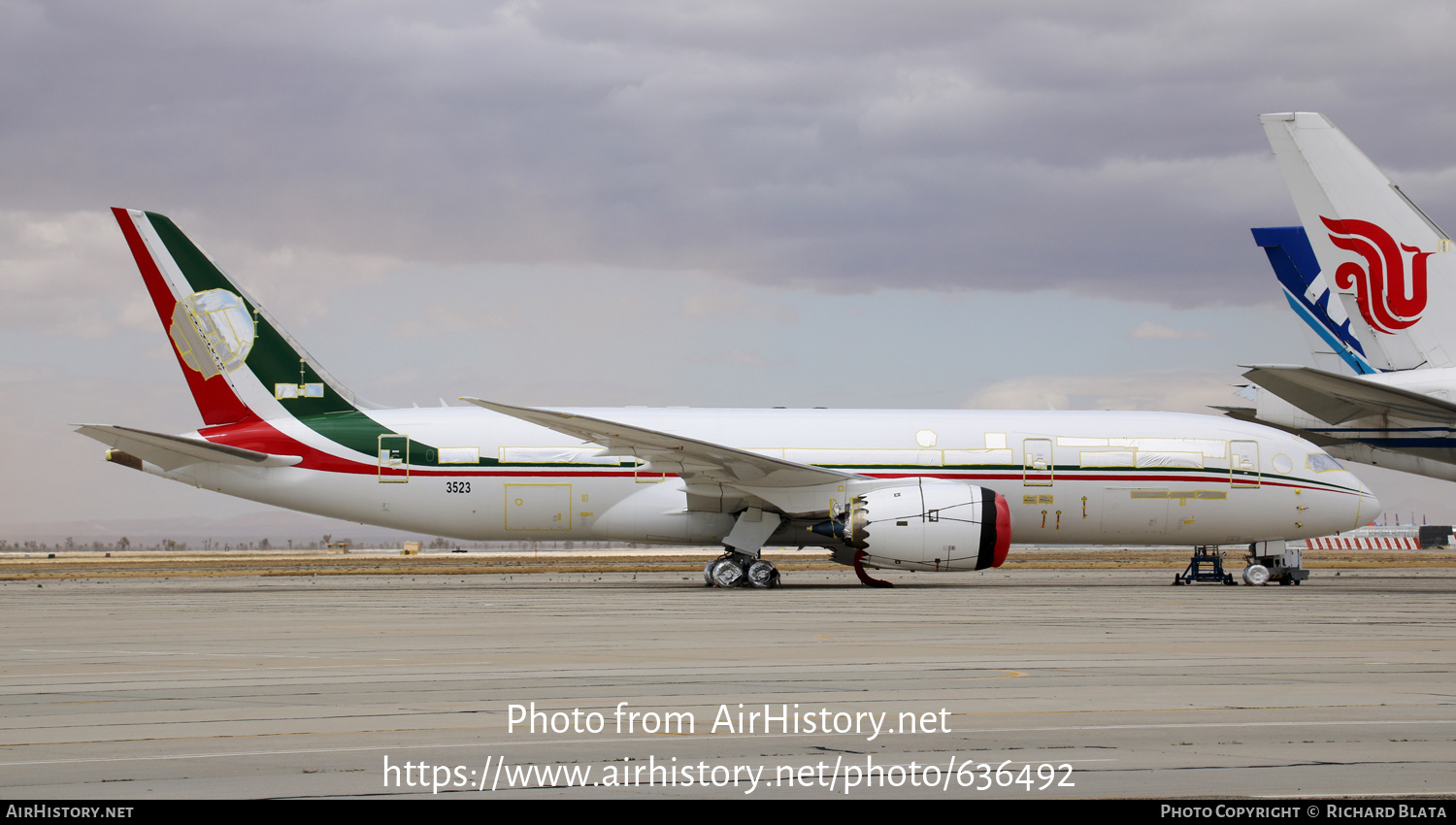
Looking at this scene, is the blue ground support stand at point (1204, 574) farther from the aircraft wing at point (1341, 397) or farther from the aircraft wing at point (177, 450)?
the aircraft wing at point (177, 450)

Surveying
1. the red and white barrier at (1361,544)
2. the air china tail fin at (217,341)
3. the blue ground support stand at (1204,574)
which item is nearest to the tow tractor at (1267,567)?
the blue ground support stand at (1204,574)

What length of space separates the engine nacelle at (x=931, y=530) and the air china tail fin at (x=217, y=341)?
428 inches

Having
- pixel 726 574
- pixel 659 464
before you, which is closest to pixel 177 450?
pixel 659 464

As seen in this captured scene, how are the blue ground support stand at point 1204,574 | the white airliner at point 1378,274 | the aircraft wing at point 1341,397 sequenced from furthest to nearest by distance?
the blue ground support stand at point 1204,574 → the white airliner at point 1378,274 → the aircraft wing at point 1341,397

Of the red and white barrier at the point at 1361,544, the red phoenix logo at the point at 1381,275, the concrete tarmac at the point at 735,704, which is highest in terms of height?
the red phoenix logo at the point at 1381,275

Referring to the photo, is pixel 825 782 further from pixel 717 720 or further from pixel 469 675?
pixel 469 675

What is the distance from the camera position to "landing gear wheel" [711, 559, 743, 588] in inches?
961

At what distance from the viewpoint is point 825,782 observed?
570 cm

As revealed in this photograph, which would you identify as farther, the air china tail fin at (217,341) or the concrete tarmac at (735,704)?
the air china tail fin at (217,341)

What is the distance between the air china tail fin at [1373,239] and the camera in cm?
1675

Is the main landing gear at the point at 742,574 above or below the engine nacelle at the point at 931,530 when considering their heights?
below

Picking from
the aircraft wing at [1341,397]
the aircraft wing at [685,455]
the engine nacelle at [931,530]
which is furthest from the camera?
the engine nacelle at [931,530]

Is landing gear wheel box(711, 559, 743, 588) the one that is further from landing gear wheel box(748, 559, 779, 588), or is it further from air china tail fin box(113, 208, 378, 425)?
air china tail fin box(113, 208, 378, 425)
